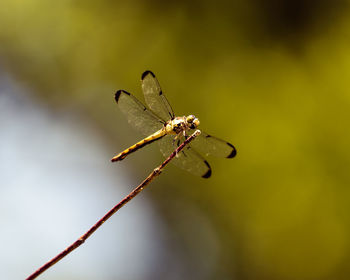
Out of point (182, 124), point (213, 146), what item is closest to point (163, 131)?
point (182, 124)

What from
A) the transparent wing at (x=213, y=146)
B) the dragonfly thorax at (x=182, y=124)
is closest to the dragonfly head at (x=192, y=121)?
the dragonfly thorax at (x=182, y=124)

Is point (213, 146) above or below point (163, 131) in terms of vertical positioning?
above

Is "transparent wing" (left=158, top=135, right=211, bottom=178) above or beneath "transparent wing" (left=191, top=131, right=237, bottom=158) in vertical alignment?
beneath

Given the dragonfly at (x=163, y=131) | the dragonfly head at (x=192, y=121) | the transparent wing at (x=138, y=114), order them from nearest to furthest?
the dragonfly head at (x=192, y=121) < the dragonfly at (x=163, y=131) < the transparent wing at (x=138, y=114)

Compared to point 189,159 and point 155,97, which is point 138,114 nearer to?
point 155,97

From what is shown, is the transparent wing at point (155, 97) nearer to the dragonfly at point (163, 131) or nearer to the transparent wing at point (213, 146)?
the dragonfly at point (163, 131)

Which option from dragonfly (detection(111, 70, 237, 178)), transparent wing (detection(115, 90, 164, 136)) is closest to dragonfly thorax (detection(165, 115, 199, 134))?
dragonfly (detection(111, 70, 237, 178))

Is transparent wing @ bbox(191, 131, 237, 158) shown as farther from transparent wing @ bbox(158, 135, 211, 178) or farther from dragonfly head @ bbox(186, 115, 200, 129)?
dragonfly head @ bbox(186, 115, 200, 129)

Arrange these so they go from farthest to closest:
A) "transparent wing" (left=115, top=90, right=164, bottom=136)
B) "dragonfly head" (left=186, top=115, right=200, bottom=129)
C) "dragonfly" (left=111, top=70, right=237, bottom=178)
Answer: "transparent wing" (left=115, top=90, right=164, bottom=136) → "dragonfly" (left=111, top=70, right=237, bottom=178) → "dragonfly head" (left=186, top=115, right=200, bottom=129)

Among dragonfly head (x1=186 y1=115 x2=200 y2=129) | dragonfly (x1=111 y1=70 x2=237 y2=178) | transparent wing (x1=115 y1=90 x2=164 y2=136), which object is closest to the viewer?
dragonfly head (x1=186 y1=115 x2=200 y2=129)
